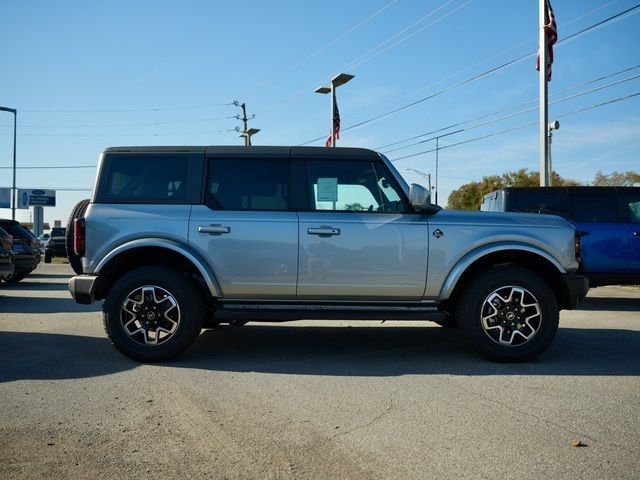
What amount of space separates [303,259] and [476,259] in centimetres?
171

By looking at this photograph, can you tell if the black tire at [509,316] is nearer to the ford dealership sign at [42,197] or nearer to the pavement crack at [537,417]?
the pavement crack at [537,417]

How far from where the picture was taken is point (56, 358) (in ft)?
19.5

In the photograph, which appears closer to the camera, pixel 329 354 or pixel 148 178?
pixel 148 178

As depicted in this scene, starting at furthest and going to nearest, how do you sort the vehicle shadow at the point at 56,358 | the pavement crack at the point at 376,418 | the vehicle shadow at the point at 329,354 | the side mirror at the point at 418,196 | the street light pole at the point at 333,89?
the street light pole at the point at 333,89 → the side mirror at the point at 418,196 → the vehicle shadow at the point at 329,354 → the vehicle shadow at the point at 56,358 → the pavement crack at the point at 376,418

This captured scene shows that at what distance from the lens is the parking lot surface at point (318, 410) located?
326 centimetres

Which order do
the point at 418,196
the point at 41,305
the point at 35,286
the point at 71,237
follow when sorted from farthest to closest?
the point at 35,286 < the point at 41,305 < the point at 71,237 < the point at 418,196

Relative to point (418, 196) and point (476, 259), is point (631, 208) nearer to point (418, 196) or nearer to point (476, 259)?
point (476, 259)

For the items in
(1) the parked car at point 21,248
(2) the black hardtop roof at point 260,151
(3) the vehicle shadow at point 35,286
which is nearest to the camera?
(2) the black hardtop roof at point 260,151

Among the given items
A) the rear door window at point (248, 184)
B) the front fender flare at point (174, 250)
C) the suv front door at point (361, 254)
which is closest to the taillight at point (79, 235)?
the front fender flare at point (174, 250)

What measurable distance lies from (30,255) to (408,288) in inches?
532

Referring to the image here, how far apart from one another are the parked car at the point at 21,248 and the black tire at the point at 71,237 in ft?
34.4

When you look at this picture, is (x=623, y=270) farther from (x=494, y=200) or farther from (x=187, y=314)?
(x=187, y=314)

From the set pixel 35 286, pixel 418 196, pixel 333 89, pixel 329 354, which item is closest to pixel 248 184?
pixel 418 196

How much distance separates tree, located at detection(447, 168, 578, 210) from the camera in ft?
208
